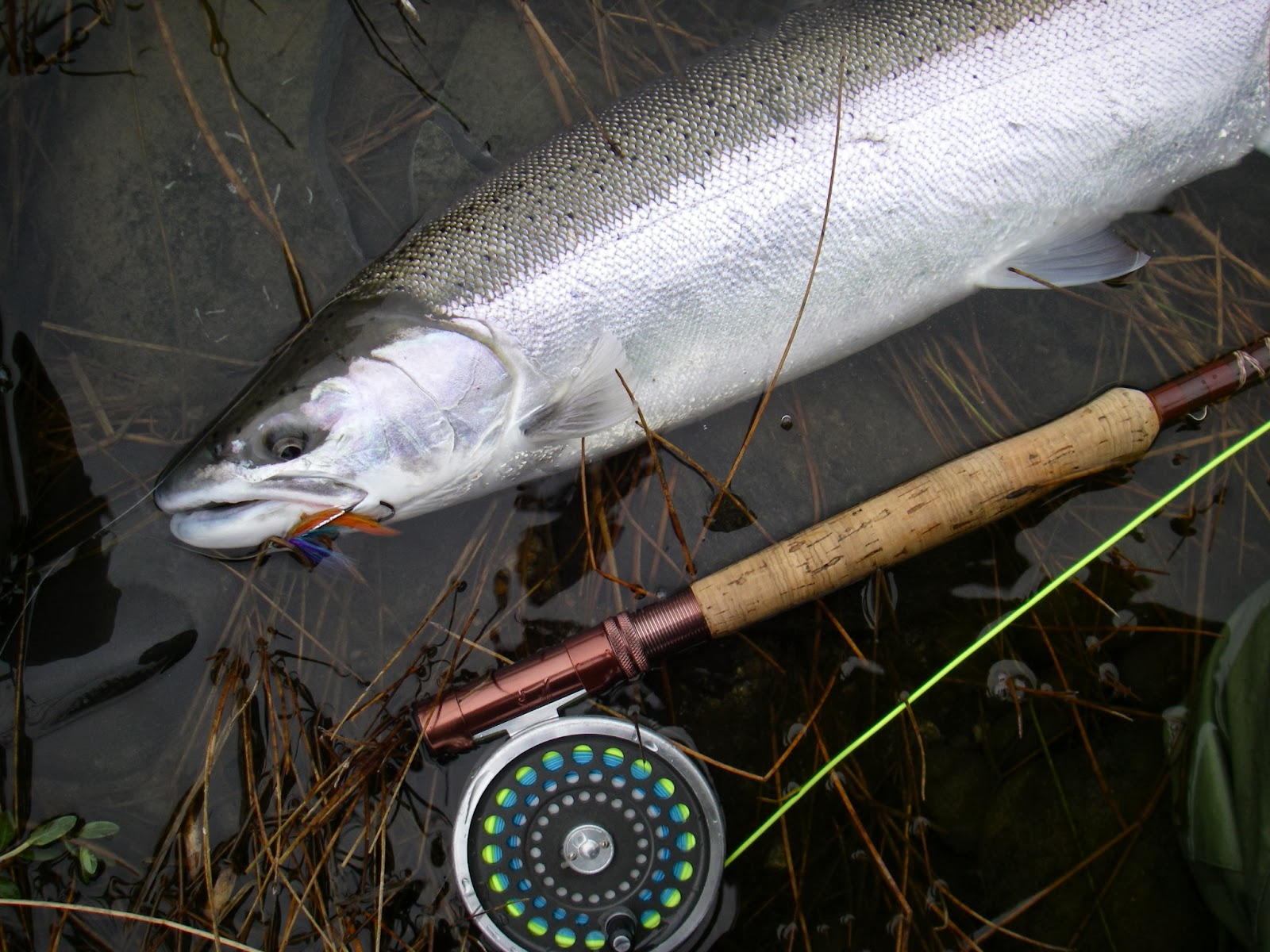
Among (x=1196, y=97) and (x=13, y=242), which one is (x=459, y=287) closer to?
(x=13, y=242)

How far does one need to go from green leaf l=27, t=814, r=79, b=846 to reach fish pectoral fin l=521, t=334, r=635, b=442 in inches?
57.1

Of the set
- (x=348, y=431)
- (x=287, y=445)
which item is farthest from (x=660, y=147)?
(x=287, y=445)

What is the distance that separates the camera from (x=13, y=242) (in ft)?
7.54

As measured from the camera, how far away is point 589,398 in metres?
2.00

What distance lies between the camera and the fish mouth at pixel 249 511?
6.18 ft

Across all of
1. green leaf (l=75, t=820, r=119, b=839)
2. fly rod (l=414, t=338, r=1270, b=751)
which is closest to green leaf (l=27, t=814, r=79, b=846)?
green leaf (l=75, t=820, r=119, b=839)

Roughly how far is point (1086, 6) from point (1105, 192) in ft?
1.42

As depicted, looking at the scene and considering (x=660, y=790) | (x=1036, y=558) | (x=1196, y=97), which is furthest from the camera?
(x=1036, y=558)

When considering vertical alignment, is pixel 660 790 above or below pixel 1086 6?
below

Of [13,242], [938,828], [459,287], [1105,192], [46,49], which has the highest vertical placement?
[46,49]

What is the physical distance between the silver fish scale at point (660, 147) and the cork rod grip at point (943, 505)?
0.86 m

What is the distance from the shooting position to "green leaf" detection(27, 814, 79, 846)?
1964mm

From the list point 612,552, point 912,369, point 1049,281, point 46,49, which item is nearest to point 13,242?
point 46,49

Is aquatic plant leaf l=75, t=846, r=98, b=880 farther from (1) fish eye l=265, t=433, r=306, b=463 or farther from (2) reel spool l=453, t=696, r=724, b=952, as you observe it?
(1) fish eye l=265, t=433, r=306, b=463
